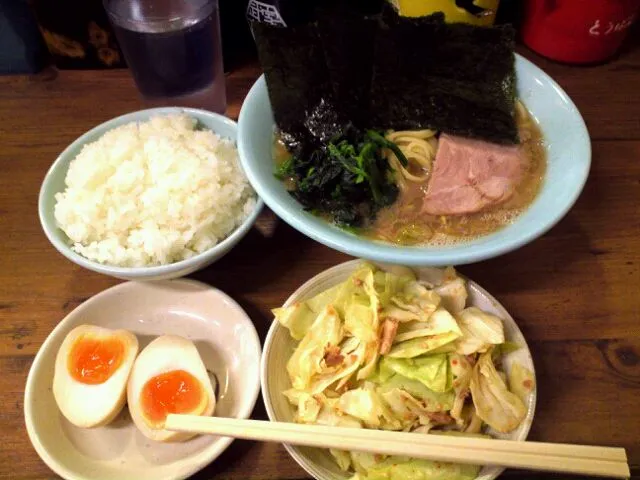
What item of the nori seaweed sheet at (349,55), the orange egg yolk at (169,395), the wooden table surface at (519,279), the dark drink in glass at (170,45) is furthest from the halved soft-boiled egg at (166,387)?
the dark drink in glass at (170,45)

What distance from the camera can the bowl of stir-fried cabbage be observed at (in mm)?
1023

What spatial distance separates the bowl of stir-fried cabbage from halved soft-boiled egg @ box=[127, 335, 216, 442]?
148 mm

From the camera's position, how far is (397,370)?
1.07 metres

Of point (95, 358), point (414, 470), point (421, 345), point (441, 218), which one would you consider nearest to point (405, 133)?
point (441, 218)

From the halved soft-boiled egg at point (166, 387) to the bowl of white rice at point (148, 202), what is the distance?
17cm

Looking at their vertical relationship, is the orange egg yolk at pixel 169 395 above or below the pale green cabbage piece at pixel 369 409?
below

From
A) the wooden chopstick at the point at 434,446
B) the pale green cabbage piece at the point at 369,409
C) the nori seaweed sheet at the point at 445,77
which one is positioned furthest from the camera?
the nori seaweed sheet at the point at 445,77

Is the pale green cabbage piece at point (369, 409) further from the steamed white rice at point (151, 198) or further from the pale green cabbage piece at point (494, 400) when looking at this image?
the steamed white rice at point (151, 198)

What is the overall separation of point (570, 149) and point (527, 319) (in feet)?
1.33

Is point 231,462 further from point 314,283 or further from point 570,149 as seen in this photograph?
point 570,149

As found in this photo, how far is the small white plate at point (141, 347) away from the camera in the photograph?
108 cm

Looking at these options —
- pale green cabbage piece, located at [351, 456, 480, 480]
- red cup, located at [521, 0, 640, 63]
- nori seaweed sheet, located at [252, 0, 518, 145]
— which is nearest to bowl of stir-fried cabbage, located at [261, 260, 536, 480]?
pale green cabbage piece, located at [351, 456, 480, 480]

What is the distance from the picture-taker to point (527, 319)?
1.29 meters

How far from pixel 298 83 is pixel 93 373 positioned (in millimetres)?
801
